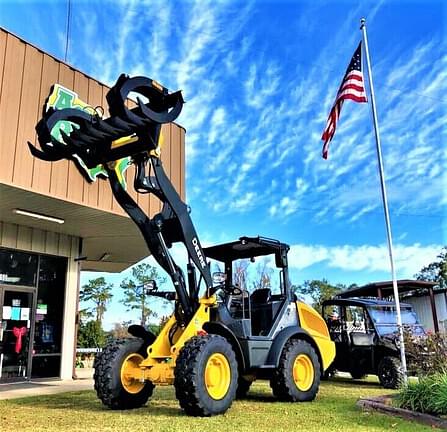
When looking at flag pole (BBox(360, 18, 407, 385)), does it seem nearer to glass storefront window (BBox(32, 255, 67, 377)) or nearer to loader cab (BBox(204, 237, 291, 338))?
loader cab (BBox(204, 237, 291, 338))

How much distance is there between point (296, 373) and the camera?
7.36 m

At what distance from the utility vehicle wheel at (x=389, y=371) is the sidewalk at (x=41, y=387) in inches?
227

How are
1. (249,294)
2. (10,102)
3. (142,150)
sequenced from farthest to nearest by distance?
(10,102) < (249,294) < (142,150)

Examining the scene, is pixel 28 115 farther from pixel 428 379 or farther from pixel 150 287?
pixel 428 379

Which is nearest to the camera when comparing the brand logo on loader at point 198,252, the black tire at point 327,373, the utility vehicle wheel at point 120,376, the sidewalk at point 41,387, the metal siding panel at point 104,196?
the utility vehicle wheel at point 120,376

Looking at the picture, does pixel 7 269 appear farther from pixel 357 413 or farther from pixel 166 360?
pixel 357 413

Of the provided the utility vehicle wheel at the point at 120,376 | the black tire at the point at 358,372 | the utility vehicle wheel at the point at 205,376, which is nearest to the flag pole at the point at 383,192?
the black tire at the point at 358,372

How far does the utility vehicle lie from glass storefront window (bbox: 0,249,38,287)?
6.96 metres

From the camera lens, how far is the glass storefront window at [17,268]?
1087 cm

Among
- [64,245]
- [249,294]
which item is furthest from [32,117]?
[249,294]

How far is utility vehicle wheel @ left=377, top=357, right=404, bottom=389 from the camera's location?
30.3 feet

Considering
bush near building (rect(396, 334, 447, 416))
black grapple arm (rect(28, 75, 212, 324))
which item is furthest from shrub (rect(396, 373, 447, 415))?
black grapple arm (rect(28, 75, 212, 324))

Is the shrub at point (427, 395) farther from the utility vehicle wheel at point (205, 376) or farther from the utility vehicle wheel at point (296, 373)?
the utility vehicle wheel at point (205, 376)

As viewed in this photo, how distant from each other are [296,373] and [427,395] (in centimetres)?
204
